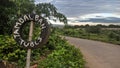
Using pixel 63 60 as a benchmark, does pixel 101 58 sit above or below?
below

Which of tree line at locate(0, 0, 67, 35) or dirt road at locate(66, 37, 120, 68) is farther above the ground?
tree line at locate(0, 0, 67, 35)

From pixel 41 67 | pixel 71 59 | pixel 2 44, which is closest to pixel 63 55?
pixel 71 59

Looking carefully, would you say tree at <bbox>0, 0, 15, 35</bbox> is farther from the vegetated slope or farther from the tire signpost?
the tire signpost

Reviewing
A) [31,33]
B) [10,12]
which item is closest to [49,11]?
[10,12]

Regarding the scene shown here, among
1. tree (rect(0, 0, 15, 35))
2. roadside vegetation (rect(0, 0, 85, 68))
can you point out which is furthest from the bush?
Answer: tree (rect(0, 0, 15, 35))

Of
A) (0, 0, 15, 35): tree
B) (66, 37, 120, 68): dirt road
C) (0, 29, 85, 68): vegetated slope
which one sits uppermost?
(0, 0, 15, 35): tree

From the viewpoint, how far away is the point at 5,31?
15.2 metres

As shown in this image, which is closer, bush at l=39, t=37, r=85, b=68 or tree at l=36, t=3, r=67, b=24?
bush at l=39, t=37, r=85, b=68

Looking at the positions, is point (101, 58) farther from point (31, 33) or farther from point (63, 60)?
point (31, 33)

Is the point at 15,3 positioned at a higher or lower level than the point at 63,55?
higher

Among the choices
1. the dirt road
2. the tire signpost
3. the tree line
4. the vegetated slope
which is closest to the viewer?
the tire signpost

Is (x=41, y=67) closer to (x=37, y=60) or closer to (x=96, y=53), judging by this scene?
(x=37, y=60)

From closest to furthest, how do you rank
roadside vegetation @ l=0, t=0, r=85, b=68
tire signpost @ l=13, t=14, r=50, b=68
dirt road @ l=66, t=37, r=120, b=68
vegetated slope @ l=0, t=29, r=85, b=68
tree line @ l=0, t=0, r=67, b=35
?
tire signpost @ l=13, t=14, r=50, b=68 < vegetated slope @ l=0, t=29, r=85, b=68 < roadside vegetation @ l=0, t=0, r=85, b=68 < dirt road @ l=66, t=37, r=120, b=68 < tree line @ l=0, t=0, r=67, b=35

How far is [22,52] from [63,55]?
4.76 ft
